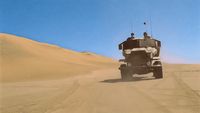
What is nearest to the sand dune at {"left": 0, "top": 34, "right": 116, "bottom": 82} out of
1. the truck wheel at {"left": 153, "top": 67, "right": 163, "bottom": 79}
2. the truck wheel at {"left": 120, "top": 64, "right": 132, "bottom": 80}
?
the truck wheel at {"left": 120, "top": 64, "right": 132, "bottom": 80}

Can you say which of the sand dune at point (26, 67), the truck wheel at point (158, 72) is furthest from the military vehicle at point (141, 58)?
the sand dune at point (26, 67)

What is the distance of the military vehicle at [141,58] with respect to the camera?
23.2 m

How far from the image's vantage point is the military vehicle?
2316 centimetres

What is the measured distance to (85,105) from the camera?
11133 millimetres

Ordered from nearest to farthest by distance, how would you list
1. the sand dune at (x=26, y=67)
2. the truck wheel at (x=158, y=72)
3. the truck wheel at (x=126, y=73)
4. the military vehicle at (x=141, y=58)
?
the truck wheel at (x=158, y=72), the military vehicle at (x=141, y=58), the truck wheel at (x=126, y=73), the sand dune at (x=26, y=67)

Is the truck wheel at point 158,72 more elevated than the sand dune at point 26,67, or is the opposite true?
the sand dune at point 26,67

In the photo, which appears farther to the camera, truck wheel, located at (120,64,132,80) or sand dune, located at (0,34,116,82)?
sand dune, located at (0,34,116,82)

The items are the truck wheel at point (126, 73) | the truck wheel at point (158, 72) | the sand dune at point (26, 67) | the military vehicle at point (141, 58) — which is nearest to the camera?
the truck wheel at point (158, 72)

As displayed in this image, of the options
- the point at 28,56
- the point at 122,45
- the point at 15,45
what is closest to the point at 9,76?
the point at 122,45

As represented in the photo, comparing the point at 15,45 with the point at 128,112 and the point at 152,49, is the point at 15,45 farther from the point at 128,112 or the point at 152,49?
the point at 128,112

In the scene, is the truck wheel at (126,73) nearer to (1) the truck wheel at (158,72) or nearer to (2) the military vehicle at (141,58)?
(2) the military vehicle at (141,58)

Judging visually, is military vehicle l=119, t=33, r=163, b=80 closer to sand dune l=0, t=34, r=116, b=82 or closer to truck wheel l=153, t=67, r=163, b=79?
truck wheel l=153, t=67, r=163, b=79

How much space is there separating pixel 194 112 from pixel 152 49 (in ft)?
51.1

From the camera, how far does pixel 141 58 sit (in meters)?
23.7
